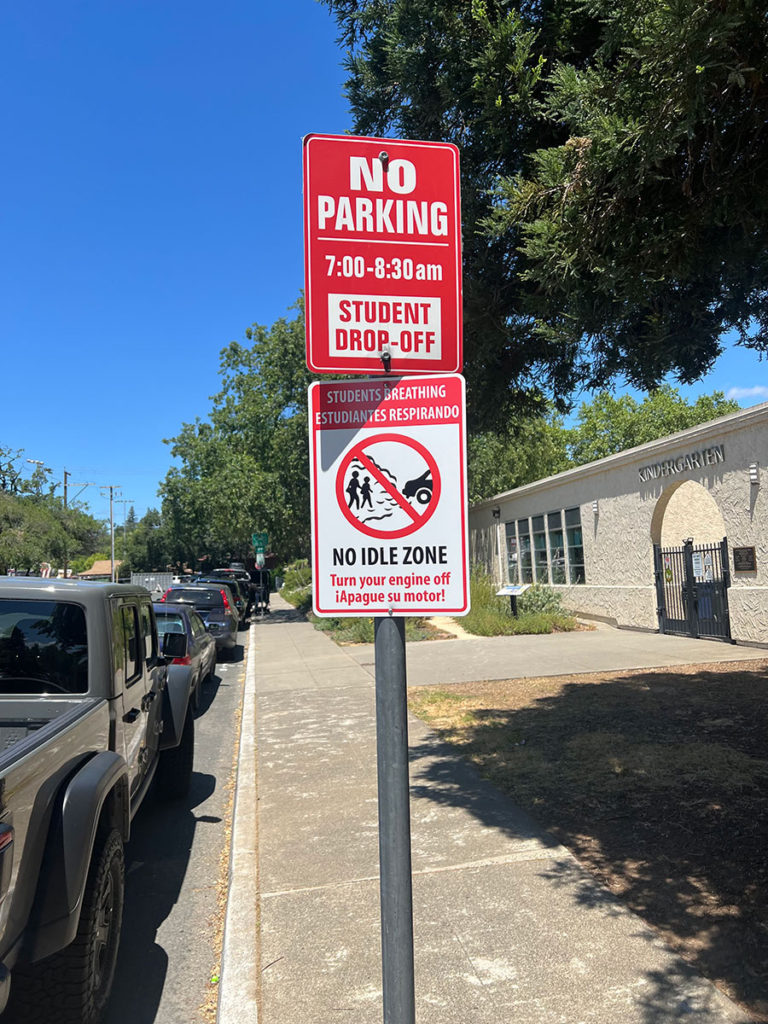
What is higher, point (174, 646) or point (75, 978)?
point (174, 646)

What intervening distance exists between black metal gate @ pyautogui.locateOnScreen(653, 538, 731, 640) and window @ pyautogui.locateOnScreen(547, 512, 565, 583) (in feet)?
16.2

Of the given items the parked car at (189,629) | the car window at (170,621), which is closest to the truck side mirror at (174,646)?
the parked car at (189,629)

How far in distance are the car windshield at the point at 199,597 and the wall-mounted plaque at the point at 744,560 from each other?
1016 cm

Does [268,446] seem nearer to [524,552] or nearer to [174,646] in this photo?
[524,552]

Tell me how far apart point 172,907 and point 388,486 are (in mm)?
3605

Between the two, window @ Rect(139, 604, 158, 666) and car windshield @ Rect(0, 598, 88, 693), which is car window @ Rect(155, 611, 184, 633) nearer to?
window @ Rect(139, 604, 158, 666)

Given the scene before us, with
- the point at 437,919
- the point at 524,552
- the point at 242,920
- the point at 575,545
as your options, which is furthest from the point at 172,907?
the point at 524,552

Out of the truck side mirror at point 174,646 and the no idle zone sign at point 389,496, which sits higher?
the no idle zone sign at point 389,496

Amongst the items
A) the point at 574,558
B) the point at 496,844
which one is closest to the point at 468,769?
the point at 496,844

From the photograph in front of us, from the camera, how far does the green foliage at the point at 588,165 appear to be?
149 inches

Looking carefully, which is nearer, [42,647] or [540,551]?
[42,647]

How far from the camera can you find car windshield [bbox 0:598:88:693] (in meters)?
3.94

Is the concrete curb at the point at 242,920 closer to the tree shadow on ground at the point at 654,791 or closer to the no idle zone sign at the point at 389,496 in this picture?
the tree shadow on ground at the point at 654,791

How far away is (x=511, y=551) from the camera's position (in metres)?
24.9
